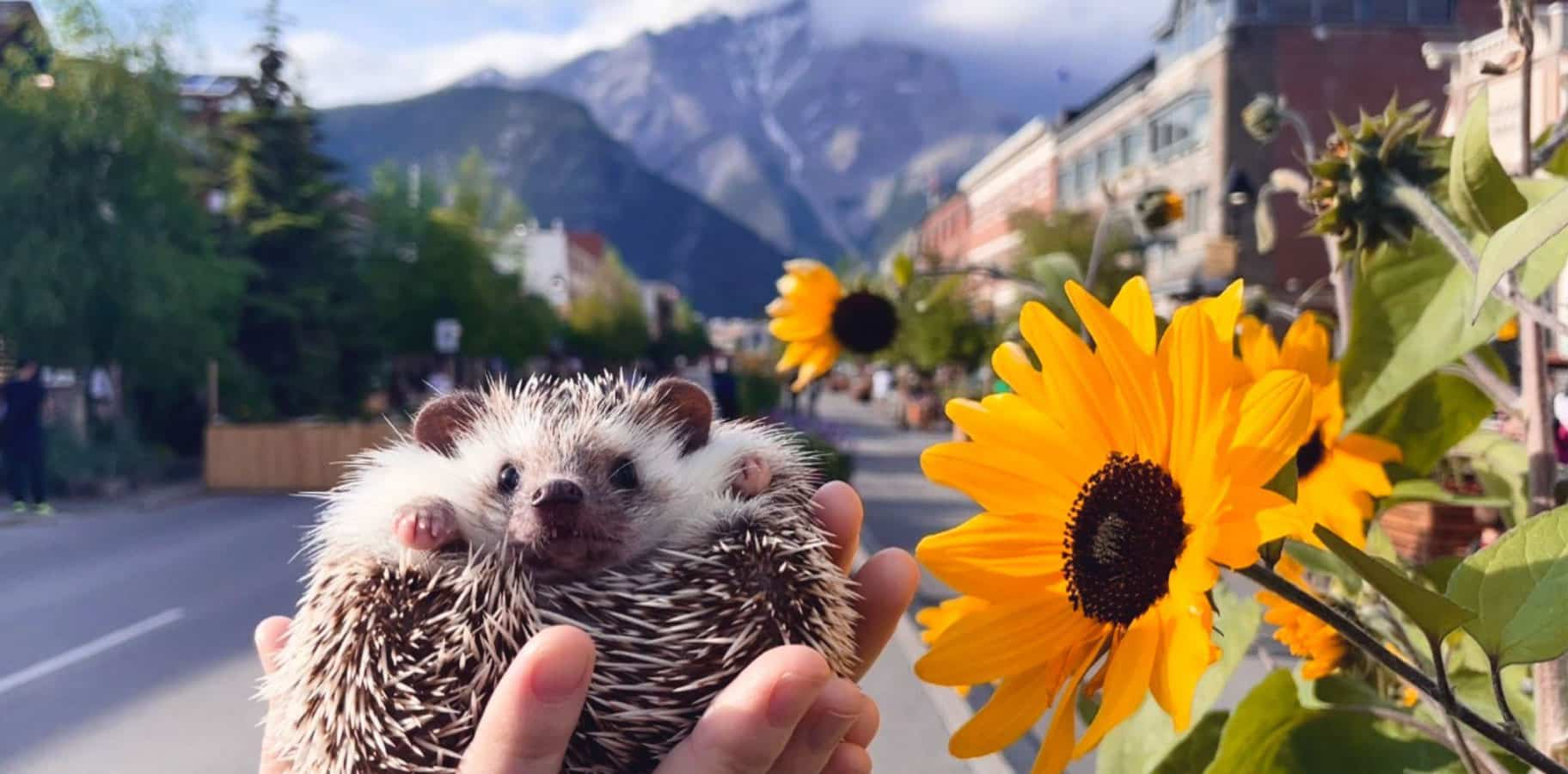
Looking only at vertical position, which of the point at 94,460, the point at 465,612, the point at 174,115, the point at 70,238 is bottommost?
the point at 94,460

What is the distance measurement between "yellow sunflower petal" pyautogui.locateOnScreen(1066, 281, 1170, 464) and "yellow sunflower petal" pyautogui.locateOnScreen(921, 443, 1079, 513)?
3.9 inches

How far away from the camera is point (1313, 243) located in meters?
32.5

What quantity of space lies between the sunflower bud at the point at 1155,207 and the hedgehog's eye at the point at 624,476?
261 cm

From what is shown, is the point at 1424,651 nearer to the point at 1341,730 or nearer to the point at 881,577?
the point at 1341,730

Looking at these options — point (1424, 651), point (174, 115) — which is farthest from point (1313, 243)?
point (1424, 651)

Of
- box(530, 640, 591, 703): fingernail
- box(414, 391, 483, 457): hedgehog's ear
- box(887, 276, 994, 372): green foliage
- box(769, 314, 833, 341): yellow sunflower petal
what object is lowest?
box(530, 640, 591, 703): fingernail

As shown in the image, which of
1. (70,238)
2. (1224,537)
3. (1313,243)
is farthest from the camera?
(1313,243)

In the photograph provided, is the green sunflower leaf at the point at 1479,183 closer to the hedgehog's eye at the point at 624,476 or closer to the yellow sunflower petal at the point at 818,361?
the hedgehog's eye at the point at 624,476

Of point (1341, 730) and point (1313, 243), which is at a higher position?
point (1313, 243)

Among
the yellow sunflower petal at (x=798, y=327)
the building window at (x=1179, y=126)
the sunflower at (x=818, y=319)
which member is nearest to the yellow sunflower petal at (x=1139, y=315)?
the sunflower at (x=818, y=319)

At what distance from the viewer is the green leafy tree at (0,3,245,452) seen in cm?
1711

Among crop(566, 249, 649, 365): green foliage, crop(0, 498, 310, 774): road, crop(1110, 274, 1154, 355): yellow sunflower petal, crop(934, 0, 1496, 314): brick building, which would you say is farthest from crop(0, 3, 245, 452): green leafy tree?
crop(566, 249, 649, 365): green foliage

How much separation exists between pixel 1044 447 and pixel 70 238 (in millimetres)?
20183

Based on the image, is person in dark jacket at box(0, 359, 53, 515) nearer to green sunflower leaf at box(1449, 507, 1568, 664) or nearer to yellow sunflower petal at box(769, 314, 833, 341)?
yellow sunflower petal at box(769, 314, 833, 341)
